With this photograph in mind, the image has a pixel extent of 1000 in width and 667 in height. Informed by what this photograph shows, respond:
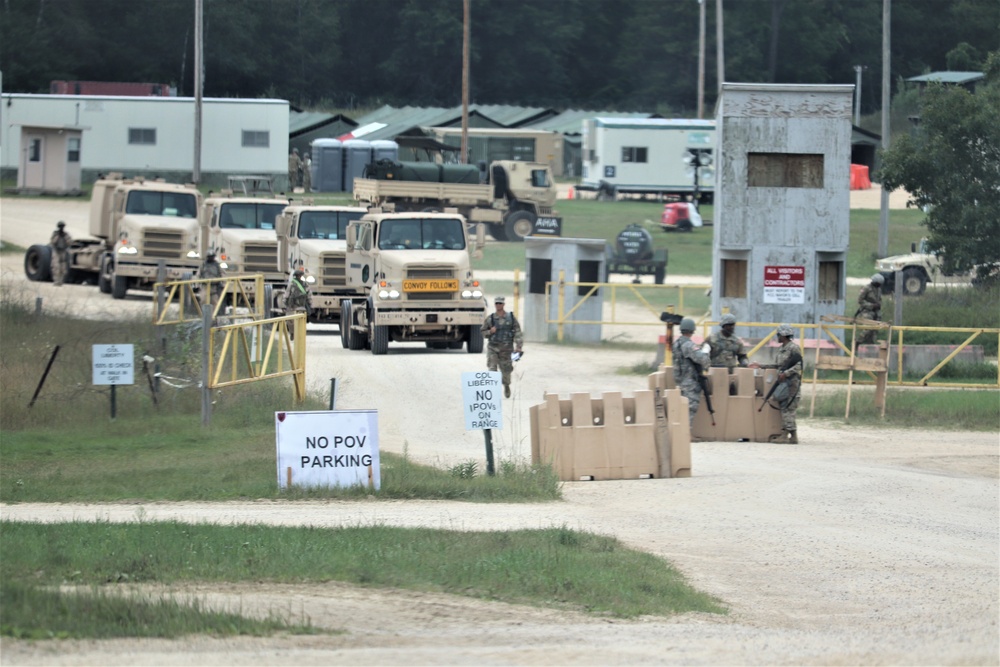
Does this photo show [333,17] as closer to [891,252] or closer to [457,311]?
[891,252]

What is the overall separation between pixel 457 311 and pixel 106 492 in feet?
38.8

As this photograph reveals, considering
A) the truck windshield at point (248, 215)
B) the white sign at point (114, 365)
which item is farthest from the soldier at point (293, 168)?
the white sign at point (114, 365)

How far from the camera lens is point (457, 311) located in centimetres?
2525

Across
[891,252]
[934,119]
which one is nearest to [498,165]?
[891,252]

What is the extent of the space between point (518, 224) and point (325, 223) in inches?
876

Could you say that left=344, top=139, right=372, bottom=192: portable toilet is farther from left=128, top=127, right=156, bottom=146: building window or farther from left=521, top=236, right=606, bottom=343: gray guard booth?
left=521, top=236, right=606, bottom=343: gray guard booth

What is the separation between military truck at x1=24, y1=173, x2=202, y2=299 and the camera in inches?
1332

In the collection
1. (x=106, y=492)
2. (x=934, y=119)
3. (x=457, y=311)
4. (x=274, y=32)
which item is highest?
(x=274, y=32)

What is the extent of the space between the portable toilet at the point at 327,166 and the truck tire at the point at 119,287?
29.1 metres

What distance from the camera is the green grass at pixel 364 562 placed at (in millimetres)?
9508

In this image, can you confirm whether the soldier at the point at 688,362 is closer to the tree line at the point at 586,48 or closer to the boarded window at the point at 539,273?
the boarded window at the point at 539,273

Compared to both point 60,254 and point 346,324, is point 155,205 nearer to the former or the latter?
point 60,254

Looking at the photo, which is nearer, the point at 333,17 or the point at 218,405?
the point at 218,405

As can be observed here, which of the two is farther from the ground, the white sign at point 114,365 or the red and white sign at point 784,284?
the red and white sign at point 784,284
